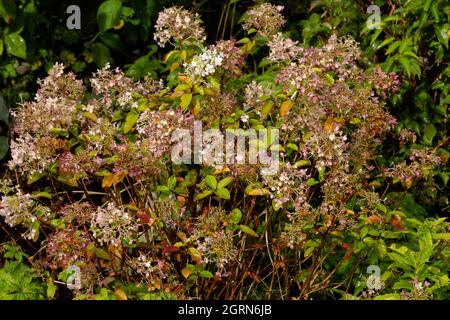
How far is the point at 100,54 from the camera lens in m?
4.22

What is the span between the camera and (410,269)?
2.62 meters

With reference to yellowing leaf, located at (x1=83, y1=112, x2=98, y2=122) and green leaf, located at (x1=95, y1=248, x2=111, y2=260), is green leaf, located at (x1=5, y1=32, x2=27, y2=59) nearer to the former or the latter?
yellowing leaf, located at (x1=83, y1=112, x2=98, y2=122)

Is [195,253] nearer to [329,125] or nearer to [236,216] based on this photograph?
[236,216]

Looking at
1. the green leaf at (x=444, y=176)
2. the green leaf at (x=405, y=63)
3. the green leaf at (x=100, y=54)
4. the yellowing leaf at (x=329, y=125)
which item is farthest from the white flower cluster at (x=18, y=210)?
the green leaf at (x=444, y=176)

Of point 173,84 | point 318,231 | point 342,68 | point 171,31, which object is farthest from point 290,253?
point 173,84

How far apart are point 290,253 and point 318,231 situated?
32 centimetres

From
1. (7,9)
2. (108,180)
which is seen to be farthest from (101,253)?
(7,9)

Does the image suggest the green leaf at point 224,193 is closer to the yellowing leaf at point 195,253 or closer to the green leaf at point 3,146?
the yellowing leaf at point 195,253

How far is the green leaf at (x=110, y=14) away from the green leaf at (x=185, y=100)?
4.72ft

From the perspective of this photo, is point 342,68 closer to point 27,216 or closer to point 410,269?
point 410,269

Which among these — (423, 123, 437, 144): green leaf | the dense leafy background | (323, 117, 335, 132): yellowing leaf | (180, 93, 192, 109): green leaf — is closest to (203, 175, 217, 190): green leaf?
(180, 93, 192, 109): green leaf

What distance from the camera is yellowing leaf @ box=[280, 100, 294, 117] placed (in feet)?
8.50

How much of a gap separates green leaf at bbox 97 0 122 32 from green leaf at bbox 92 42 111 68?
381 millimetres

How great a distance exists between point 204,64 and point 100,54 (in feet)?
5.96
